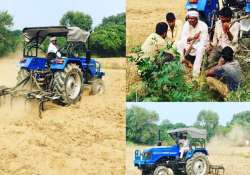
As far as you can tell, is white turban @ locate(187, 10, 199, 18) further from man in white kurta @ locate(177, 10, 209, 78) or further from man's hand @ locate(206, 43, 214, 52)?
man's hand @ locate(206, 43, 214, 52)

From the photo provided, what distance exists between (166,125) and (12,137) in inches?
72.9

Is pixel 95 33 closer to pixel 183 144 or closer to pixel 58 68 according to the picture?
pixel 58 68

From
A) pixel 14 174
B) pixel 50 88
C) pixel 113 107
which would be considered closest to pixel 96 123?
pixel 113 107

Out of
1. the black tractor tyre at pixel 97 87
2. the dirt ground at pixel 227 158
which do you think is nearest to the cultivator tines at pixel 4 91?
the black tractor tyre at pixel 97 87

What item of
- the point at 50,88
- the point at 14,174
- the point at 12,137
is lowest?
the point at 14,174

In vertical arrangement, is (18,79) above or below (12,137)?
above

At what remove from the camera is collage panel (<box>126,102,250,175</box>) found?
6602 mm

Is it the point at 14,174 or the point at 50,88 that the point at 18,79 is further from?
the point at 14,174

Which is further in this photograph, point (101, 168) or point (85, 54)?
point (85, 54)

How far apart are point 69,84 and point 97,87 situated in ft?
1.26

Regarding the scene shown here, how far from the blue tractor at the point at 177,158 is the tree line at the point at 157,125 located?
3.0 inches

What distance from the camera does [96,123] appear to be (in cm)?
690

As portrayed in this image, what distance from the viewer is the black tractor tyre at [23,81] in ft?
22.8

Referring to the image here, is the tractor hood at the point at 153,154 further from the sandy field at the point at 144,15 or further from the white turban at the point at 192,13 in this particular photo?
the white turban at the point at 192,13
